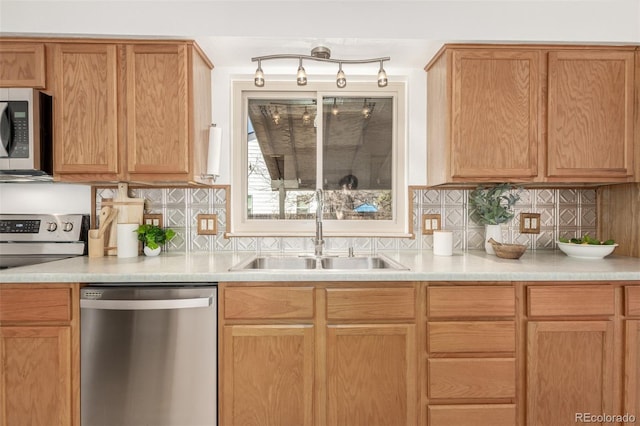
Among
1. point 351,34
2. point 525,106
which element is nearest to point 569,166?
point 525,106

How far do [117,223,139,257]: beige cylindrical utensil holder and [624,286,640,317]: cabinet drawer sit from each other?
8.48ft

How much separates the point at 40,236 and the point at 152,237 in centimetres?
74

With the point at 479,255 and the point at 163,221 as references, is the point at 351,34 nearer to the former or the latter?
the point at 479,255

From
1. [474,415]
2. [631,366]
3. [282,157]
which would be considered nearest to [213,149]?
[282,157]

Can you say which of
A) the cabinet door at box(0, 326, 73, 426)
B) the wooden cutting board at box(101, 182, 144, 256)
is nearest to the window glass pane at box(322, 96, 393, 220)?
the wooden cutting board at box(101, 182, 144, 256)

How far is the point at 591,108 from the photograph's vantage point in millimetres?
1925

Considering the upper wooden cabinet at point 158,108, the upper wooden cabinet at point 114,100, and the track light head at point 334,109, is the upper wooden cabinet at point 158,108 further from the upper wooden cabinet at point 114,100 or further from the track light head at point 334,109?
the track light head at point 334,109

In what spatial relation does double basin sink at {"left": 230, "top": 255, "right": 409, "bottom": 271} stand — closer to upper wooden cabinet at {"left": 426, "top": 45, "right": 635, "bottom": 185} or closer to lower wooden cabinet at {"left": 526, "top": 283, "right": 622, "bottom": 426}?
upper wooden cabinet at {"left": 426, "top": 45, "right": 635, "bottom": 185}

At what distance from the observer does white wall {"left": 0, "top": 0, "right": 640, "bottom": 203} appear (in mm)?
1823

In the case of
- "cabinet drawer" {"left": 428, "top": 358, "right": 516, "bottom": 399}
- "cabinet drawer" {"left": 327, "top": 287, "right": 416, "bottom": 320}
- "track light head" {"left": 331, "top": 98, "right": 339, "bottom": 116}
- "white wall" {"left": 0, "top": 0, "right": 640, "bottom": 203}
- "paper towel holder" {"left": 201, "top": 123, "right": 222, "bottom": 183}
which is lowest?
"cabinet drawer" {"left": 428, "top": 358, "right": 516, "bottom": 399}

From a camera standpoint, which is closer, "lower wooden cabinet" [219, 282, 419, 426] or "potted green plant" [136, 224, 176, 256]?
"lower wooden cabinet" [219, 282, 419, 426]

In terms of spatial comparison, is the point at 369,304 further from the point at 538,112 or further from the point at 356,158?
the point at 538,112

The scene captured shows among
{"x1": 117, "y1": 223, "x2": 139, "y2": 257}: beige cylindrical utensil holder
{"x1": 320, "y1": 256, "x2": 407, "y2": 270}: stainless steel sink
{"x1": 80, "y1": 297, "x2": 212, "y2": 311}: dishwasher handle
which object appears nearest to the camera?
{"x1": 80, "y1": 297, "x2": 212, "y2": 311}: dishwasher handle

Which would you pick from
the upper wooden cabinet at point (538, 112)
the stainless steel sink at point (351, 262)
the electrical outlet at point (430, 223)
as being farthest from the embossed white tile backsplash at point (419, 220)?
the upper wooden cabinet at point (538, 112)
